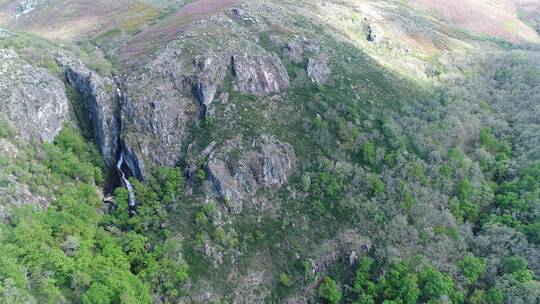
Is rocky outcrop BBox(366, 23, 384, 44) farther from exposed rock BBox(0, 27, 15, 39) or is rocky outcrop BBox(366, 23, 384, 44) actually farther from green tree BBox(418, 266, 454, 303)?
exposed rock BBox(0, 27, 15, 39)

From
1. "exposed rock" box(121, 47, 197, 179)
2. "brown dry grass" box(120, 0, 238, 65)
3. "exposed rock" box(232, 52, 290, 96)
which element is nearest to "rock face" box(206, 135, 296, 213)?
"exposed rock" box(121, 47, 197, 179)

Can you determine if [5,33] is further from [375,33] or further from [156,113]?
[375,33]

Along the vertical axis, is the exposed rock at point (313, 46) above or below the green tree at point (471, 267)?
above

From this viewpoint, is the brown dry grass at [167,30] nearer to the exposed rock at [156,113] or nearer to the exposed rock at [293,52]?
the exposed rock at [156,113]

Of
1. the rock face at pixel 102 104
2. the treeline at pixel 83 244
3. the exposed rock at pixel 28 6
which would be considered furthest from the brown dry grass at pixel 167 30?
the exposed rock at pixel 28 6

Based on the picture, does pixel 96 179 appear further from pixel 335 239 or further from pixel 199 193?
pixel 335 239

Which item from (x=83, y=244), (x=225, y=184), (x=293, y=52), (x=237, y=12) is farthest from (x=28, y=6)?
(x=83, y=244)

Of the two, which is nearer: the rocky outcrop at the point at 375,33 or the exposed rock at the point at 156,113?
the exposed rock at the point at 156,113

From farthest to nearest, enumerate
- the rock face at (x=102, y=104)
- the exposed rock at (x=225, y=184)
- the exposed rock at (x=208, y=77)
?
the exposed rock at (x=208, y=77), the rock face at (x=102, y=104), the exposed rock at (x=225, y=184)
